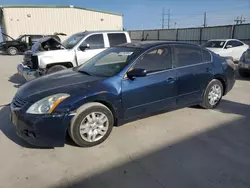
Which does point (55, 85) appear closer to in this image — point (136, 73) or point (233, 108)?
point (136, 73)

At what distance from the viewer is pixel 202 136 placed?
3.80 m

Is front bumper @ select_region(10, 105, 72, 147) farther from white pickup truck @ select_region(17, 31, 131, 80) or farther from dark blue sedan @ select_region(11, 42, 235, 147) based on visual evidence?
white pickup truck @ select_region(17, 31, 131, 80)

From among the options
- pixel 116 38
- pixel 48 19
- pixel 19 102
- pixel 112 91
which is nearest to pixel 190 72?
pixel 112 91

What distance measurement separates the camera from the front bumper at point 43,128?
308cm

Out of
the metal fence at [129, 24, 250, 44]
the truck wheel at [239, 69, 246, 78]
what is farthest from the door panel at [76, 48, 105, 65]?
the metal fence at [129, 24, 250, 44]

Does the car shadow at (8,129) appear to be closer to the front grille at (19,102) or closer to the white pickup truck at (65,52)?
the front grille at (19,102)

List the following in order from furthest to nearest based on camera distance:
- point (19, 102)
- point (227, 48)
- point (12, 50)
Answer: point (12, 50)
point (227, 48)
point (19, 102)

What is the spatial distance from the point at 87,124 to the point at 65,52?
4.33m

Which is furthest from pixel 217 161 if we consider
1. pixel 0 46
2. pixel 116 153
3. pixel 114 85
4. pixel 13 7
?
pixel 13 7

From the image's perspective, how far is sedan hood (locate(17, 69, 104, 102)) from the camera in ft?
10.9

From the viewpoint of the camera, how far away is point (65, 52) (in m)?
7.12

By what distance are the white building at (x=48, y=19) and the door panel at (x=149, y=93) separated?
25723 millimetres

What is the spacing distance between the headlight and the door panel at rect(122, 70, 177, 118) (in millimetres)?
1010

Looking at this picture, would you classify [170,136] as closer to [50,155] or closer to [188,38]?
[50,155]
